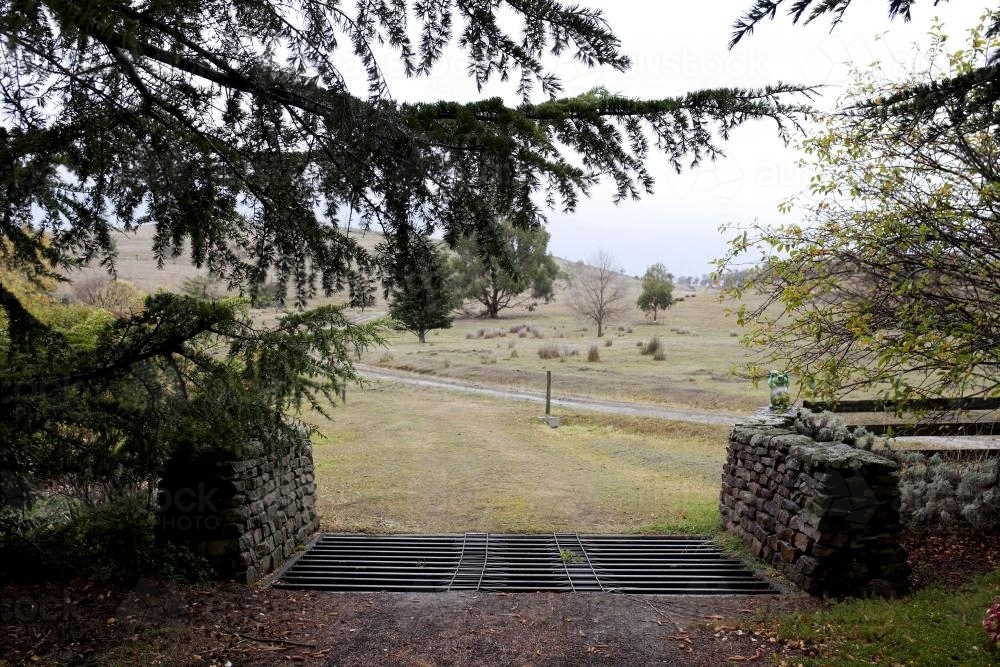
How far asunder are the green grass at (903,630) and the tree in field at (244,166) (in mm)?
3575

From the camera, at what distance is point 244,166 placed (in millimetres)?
3773

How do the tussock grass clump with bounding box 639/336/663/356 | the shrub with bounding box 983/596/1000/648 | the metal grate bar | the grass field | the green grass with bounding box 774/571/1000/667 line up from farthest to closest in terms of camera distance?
1. the tussock grass clump with bounding box 639/336/663/356
2. the grass field
3. the metal grate bar
4. the green grass with bounding box 774/571/1000/667
5. the shrub with bounding box 983/596/1000/648

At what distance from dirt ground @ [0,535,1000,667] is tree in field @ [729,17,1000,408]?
216 cm

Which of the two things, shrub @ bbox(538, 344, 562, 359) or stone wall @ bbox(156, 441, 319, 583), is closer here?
stone wall @ bbox(156, 441, 319, 583)

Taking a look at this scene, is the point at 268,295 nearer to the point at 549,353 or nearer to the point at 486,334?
the point at 549,353

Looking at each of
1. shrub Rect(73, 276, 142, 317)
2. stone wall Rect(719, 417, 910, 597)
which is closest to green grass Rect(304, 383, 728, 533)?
stone wall Rect(719, 417, 910, 597)

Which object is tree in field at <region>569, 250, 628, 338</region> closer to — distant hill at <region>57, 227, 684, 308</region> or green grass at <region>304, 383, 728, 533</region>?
distant hill at <region>57, 227, 684, 308</region>

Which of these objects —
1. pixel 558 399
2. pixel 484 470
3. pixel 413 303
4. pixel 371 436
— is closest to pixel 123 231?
pixel 413 303

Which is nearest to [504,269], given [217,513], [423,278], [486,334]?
[423,278]

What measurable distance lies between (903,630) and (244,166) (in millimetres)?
5455

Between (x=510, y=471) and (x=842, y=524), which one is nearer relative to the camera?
(x=842, y=524)

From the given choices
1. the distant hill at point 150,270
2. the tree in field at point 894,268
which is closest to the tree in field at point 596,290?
the distant hill at point 150,270

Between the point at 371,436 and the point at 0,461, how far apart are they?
11074 millimetres

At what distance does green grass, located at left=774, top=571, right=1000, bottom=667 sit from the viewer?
425 centimetres
